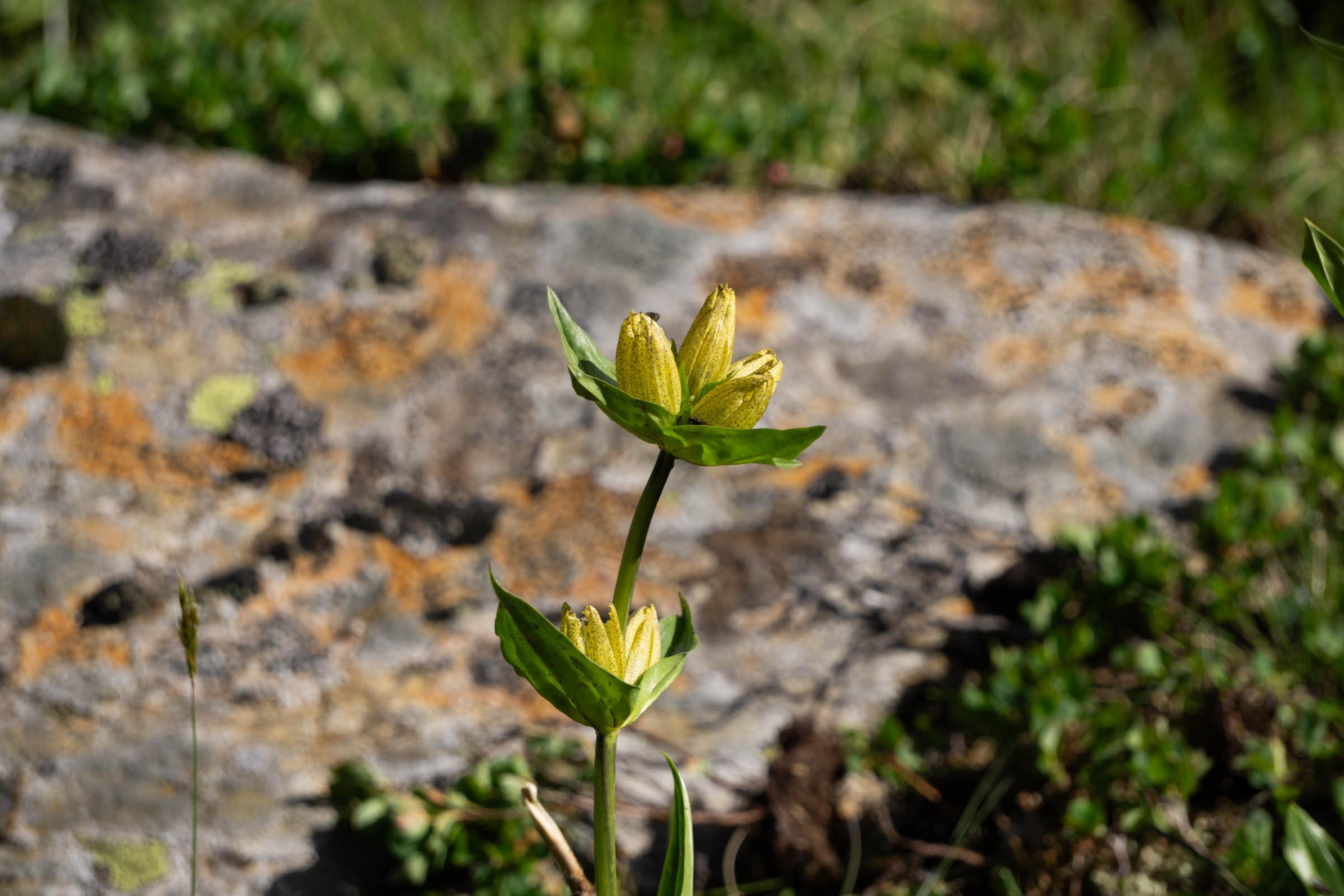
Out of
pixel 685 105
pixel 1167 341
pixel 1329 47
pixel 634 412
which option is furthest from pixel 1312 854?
pixel 685 105

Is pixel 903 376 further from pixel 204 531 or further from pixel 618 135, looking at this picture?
pixel 204 531

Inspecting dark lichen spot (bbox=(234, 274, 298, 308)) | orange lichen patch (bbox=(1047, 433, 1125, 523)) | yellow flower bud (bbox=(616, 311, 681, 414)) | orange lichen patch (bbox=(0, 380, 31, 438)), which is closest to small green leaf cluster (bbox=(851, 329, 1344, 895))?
orange lichen patch (bbox=(1047, 433, 1125, 523))

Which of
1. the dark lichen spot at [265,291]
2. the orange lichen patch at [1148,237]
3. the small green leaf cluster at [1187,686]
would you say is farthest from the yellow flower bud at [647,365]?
the orange lichen patch at [1148,237]

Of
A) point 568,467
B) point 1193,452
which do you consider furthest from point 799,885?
point 1193,452

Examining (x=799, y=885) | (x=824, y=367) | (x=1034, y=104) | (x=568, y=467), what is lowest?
(x=799, y=885)

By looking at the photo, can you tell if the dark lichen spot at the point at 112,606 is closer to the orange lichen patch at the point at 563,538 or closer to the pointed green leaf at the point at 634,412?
the orange lichen patch at the point at 563,538

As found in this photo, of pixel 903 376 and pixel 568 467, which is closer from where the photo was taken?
pixel 568 467

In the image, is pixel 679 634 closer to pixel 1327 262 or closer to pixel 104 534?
pixel 1327 262
